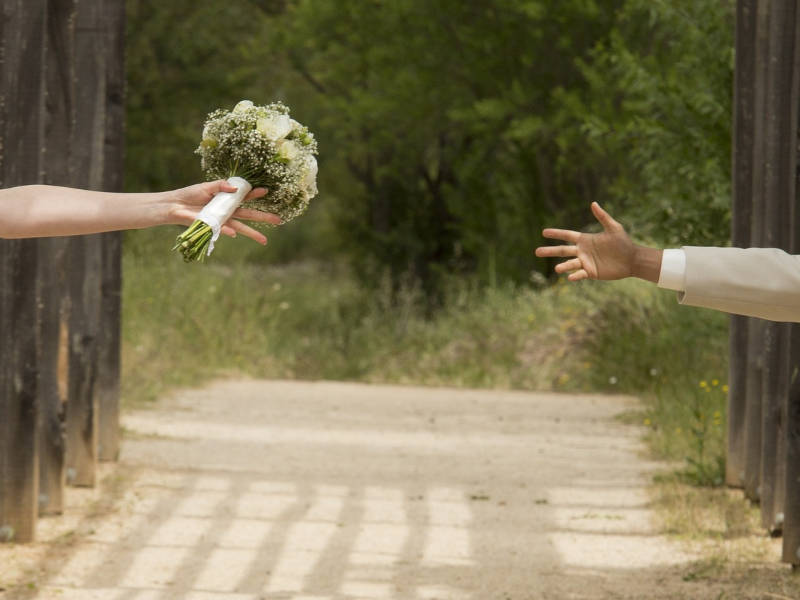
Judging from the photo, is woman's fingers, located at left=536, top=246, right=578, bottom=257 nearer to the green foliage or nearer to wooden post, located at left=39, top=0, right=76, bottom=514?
wooden post, located at left=39, top=0, right=76, bottom=514

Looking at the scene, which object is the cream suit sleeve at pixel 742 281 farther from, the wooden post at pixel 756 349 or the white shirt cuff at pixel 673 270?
the wooden post at pixel 756 349

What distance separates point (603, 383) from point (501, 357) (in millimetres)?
1752

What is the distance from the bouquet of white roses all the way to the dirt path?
2.55 m

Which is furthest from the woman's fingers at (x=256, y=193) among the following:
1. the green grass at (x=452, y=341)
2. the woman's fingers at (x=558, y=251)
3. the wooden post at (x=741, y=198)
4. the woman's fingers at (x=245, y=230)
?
the green grass at (x=452, y=341)

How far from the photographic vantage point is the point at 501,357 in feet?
48.0

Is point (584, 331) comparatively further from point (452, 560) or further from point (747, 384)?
point (452, 560)

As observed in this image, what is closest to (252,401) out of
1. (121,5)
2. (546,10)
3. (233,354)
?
(233,354)

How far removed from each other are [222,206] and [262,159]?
0.91 ft

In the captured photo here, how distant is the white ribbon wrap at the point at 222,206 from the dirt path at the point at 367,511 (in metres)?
2.65

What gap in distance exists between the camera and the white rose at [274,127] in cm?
347

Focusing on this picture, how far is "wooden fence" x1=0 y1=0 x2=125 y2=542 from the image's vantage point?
5988 millimetres

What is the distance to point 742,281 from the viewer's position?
2975mm

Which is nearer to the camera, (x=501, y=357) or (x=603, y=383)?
(x=603, y=383)

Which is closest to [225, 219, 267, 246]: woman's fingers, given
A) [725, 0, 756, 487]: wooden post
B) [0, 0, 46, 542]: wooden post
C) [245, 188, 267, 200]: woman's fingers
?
[245, 188, 267, 200]: woman's fingers
